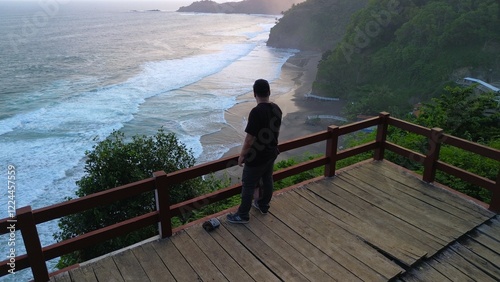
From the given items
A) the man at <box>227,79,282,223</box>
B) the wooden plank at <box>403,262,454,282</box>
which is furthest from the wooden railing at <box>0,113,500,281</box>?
the wooden plank at <box>403,262,454,282</box>

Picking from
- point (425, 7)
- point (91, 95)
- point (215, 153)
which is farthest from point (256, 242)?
point (425, 7)

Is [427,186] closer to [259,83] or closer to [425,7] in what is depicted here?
[259,83]

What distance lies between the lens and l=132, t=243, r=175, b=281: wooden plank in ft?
12.7

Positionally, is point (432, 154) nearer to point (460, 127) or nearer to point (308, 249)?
point (308, 249)

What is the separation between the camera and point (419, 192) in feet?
18.5

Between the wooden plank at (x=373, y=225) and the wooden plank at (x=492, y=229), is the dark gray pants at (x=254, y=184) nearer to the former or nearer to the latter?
the wooden plank at (x=373, y=225)

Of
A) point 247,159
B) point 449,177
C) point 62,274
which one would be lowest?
point 449,177

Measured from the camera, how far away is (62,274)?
3889 millimetres

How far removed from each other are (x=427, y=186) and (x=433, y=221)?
104cm

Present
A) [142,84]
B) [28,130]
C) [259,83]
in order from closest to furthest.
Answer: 1. [259,83]
2. [28,130]
3. [142,84]

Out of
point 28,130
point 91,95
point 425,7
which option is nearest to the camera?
point 28,130

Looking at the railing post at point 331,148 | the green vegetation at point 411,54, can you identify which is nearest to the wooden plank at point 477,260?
the railing post at point 331,148

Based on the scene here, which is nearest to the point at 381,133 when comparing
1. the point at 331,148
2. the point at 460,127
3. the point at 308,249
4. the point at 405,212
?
the point at 331,148

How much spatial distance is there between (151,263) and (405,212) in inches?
133
